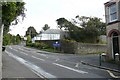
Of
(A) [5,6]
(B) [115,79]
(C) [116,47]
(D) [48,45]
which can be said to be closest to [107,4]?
(C) [116,47]

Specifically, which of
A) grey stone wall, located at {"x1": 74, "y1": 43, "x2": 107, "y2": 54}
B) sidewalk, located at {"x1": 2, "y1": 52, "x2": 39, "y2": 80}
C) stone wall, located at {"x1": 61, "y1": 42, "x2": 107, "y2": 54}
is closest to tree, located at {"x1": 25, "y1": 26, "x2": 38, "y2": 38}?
stone wall, located at {"x1": 61, "y1": 42, "x2": 107, "y2": 54}

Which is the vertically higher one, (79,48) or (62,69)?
(79,48)

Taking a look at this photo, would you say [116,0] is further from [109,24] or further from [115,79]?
[115,79]

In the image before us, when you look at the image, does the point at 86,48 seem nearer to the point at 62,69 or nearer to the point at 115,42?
the point at 115,42

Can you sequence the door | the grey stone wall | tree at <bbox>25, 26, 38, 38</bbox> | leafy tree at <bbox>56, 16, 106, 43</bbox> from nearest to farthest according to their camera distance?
the door, the grey stone wall, leafy tree at <bbox>56, 16, 106, 43</bbox>, tree at <bbox>25, 26, 38, 38</bbox>

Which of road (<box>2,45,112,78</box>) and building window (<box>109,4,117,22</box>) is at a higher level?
building window (<box>109,4,117,22</box>)

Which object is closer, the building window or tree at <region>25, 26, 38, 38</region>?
the building window

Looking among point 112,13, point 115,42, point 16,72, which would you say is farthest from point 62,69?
point 112,13

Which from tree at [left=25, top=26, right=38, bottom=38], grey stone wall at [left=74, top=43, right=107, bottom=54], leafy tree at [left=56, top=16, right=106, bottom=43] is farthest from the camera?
tree at [left=25, top=26, right=38, bottom=38]

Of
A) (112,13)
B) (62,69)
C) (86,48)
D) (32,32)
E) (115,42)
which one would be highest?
(32,32)

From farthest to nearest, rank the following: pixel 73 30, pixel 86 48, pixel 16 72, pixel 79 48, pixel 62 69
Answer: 1. pixel 73 30
2. pixel 86 48
3. pixel 79 48
4. pixel 62 69
5. pixel 16 72

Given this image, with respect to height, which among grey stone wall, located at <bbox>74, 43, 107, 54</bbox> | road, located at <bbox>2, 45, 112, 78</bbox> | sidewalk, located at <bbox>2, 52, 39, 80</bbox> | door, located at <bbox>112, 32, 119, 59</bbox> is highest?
door, located at <bbox>112, 32, 119, 59</bbox>

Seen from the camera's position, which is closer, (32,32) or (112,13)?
(112,13)

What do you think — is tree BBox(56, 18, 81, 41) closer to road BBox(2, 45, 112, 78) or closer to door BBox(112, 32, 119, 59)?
road BBox(2, 45, 112, 78)
